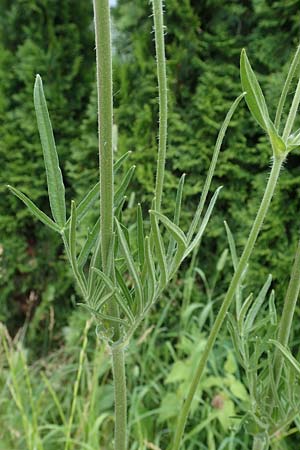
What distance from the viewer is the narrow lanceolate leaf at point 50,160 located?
21.5 inches

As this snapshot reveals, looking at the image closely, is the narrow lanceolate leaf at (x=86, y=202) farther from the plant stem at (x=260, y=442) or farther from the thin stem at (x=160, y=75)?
the plant stem at (x=260, y=442)

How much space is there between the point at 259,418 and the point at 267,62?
4.76ft

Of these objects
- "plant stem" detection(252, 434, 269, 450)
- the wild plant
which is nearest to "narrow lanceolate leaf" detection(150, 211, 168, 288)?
the wild plant

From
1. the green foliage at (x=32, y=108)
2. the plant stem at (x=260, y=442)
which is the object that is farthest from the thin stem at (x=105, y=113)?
the green foliage at (x=32, y=108)

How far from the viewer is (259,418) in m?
0.71

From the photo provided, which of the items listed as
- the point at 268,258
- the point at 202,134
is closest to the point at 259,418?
the point at 268,258

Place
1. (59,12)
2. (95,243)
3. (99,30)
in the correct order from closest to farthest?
(99,30)
(95,243)
(59,12)

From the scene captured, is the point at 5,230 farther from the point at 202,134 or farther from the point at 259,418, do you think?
the point at 259,418

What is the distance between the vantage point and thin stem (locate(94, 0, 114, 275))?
479mm

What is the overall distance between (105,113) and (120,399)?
0.93 feet

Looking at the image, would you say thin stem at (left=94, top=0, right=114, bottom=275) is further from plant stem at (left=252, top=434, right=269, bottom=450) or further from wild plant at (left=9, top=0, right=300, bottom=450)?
plant stem at (left=252, top=434, right=269, bottom=450)

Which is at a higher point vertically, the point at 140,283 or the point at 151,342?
the point at 140,283

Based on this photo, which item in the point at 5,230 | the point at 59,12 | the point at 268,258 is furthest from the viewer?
the point at 5,230

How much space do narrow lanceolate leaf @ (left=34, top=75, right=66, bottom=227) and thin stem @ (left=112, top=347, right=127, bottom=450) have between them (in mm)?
144
